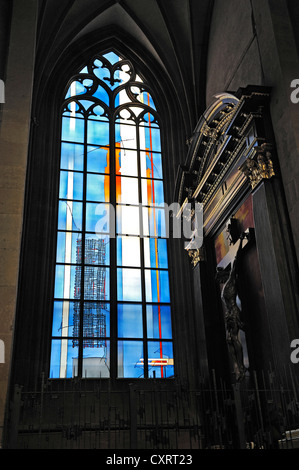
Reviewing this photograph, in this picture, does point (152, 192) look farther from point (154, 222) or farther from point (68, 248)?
point (68, 248)

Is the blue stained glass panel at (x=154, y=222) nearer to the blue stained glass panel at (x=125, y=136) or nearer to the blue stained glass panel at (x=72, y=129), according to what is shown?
the blue stained glass panel at (x=125, y=136)

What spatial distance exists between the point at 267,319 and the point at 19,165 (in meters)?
4.12

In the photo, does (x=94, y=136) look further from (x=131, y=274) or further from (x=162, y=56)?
(x=131, y=274)

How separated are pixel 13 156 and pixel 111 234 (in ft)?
14.6

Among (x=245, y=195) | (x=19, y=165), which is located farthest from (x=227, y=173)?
(x=19, y=165)

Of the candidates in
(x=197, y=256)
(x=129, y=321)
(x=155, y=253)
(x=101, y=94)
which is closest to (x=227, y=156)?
(x=197, y=256)

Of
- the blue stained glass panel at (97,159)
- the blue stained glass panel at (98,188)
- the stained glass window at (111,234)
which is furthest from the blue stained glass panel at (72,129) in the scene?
the blue stained glass panel at (98,188)

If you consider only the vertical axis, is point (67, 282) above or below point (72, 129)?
below

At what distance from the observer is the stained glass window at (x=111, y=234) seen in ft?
34.0

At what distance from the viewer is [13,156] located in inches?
292

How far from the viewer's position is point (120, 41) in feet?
45.3

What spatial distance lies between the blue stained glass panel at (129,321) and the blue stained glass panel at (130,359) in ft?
0.60

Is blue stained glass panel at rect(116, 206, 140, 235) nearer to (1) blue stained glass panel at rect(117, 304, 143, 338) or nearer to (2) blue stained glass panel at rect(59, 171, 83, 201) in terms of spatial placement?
A: (2) blue stained glass panel at rect(59, 171, 83, 201)

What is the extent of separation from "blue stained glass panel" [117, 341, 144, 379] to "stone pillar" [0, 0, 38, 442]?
428 cm
